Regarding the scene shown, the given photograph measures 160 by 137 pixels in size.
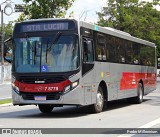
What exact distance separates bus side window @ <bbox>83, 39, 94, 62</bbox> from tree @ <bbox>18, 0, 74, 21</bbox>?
24.3 m

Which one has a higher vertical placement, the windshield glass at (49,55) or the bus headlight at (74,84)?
the windshield glass at (49,55)

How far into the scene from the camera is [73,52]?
46.5 ft

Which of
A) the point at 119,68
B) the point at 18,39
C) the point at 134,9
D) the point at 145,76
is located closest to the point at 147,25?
the point at 134,9

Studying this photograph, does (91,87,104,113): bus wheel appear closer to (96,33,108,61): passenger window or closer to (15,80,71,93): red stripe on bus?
(96,33,108,61): passenger window

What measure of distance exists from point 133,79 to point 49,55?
6922 mm

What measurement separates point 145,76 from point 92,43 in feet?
25.4

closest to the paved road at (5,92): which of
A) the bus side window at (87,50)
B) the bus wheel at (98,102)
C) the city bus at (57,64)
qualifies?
the bus wheel at (98,102)

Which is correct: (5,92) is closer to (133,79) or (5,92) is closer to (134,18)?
(133,79)

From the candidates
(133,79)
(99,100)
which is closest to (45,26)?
(99,100)

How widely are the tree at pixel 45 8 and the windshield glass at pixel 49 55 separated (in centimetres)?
2461

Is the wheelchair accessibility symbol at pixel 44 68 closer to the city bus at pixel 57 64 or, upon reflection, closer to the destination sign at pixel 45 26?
the city bus at pixel 57 64

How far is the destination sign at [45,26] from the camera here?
14.4m

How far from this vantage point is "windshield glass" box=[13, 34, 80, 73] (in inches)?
556

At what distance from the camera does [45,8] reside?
39031 millimetres
